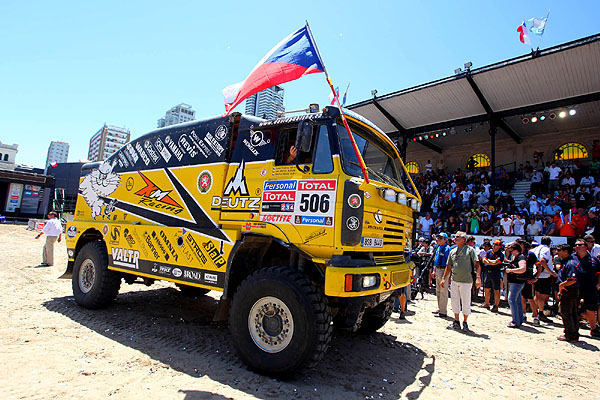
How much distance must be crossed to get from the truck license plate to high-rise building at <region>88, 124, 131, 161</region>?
116 meters

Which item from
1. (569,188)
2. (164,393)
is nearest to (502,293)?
(569,188)

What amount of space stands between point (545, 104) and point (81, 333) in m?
19.5

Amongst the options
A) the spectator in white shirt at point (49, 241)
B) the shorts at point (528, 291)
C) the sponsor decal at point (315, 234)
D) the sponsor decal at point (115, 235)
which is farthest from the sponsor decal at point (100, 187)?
the shorts at point (528, 291)

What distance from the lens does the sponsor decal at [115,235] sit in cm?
582

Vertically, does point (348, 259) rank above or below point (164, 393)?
above

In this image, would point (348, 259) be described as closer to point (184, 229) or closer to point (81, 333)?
point (184, 229)

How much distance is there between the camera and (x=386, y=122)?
20.9 meters

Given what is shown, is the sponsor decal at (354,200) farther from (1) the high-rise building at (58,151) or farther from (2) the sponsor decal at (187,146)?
(1) the high-rise building at (58,151)

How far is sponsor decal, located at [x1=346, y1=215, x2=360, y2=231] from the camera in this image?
3.71 metres

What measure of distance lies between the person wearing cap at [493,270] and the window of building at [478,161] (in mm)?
16344

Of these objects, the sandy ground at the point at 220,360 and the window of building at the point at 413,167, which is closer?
the sandy ground at the point at 220,360

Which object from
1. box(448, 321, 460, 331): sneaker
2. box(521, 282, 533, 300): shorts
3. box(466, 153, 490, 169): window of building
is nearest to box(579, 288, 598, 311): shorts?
box(521, 282, 533, 300): shorts

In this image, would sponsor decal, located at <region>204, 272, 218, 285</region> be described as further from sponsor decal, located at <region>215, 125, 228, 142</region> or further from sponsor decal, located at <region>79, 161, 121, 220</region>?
sponsor decal, located at <region>79, 161, 121, 220</region>

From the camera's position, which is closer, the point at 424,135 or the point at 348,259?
the point at 348,259
